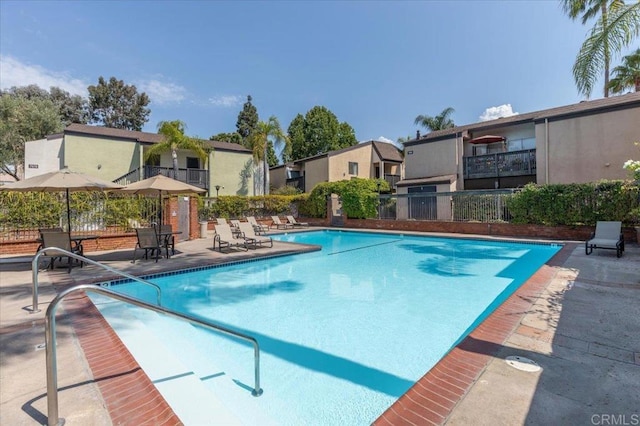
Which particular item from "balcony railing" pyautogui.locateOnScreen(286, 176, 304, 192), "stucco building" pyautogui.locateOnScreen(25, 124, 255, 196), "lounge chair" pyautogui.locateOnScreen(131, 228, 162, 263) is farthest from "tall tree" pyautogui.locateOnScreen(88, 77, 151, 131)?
"lounge chair" pyautogui.locateOnScreen(131, 228, 162, 263)

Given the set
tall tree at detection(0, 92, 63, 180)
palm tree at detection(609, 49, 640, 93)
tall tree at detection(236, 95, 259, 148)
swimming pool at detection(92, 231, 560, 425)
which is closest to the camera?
swimming pool at detection(92, 231, 560, 425)

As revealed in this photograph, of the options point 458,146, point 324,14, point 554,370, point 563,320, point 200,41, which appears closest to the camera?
point 554,370

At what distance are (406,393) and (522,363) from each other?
140cm

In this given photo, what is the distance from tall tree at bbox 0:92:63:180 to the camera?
27.0m

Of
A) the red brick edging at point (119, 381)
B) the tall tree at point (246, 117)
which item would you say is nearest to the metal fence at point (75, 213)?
the red brick edging at point (119, 381)

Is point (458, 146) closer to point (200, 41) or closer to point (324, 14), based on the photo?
point (324, 14)

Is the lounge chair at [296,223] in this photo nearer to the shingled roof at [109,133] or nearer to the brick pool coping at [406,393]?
the shingled roof at [109,133]

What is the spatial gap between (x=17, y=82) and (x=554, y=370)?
2251 inches

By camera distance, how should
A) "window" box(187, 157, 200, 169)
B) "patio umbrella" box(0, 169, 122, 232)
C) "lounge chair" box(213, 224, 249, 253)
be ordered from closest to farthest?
"patio umbrella" box(0, 169, 122, 232), "lounge chair" box(213, 224, 249, 253), "window" box(187, 157, 200, 169)

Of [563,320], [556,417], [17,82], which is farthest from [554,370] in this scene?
[17,82]

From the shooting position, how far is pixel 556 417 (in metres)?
Result: 2.39

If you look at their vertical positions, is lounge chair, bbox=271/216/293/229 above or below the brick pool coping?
above

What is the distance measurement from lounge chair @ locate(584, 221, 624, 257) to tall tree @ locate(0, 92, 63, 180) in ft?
133

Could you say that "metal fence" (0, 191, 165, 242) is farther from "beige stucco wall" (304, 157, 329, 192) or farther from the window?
"beige stucco wall" (304, 157, 329, 192)
